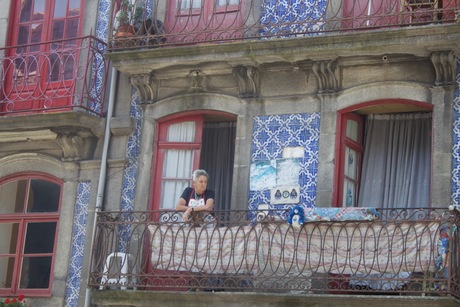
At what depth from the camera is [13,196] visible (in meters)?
18.3

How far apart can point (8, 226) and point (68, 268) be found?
4.35 feet

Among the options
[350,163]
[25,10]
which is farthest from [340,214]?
[25,10]

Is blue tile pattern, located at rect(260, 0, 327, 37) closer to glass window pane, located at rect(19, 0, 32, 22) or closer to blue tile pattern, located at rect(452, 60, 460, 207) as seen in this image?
blue tile pattern, located at rect(452, 60, 460, 207)

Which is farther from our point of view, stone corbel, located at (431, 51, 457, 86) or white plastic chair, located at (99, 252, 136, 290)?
white plastic chair, located at (99, 252, 136, 290)

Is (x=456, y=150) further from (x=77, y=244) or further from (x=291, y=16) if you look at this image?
(x=77, y=244)

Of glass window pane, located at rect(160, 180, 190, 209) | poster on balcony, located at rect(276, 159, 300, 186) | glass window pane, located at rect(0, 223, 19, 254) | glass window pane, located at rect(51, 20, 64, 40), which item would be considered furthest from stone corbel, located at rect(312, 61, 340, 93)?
glass window pane, located at rect(0, 223, 19, 254)

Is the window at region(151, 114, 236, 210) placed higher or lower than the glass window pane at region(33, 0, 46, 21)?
lower

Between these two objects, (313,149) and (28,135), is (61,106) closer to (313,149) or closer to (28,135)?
(28,135)

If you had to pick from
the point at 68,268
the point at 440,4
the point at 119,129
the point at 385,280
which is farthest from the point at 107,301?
the point at 440,4

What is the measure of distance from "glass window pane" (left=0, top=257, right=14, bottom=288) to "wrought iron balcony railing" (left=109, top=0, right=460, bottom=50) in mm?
3306

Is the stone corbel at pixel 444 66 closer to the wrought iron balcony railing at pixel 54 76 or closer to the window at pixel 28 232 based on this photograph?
the wrought iron balcony railing at pixel 54 76

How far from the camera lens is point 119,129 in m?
17.5

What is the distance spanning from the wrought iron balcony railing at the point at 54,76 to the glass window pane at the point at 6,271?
2.02 m

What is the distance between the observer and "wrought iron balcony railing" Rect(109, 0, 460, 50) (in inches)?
632
